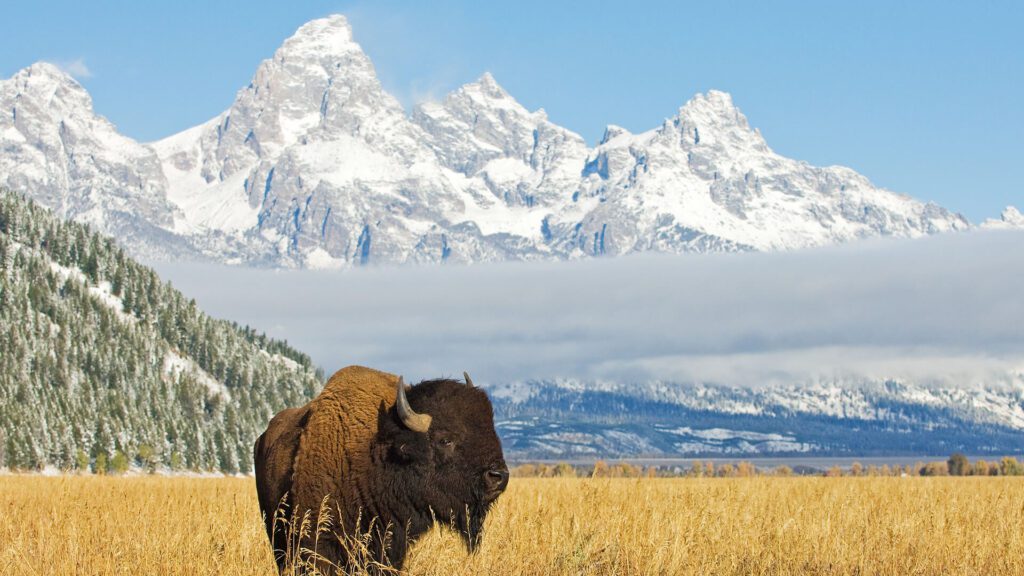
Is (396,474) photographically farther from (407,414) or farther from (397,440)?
(407,414)

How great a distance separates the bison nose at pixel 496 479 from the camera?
41.4ft

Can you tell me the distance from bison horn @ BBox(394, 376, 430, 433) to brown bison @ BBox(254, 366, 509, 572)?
11mm

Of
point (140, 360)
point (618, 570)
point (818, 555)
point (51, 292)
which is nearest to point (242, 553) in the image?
point (618, 570)

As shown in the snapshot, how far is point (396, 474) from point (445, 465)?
57 cm

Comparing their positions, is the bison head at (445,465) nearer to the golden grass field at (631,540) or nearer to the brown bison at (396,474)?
the brown bison at (396,474)

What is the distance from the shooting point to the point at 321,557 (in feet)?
39.0

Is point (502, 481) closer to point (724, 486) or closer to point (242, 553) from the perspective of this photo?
point (242, 553)

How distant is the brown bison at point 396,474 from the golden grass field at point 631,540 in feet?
1.88

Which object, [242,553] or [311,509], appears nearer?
[311,509]

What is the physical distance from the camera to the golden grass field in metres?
12.8

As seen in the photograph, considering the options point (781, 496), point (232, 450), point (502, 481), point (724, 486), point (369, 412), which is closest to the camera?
point (502, 481)

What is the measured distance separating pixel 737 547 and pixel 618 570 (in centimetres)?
186

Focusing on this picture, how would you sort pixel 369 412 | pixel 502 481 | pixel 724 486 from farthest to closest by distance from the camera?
pixel 724 486 < pixel 369 412 < pixel 502 481

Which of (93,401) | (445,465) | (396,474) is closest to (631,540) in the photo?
(445,465)
